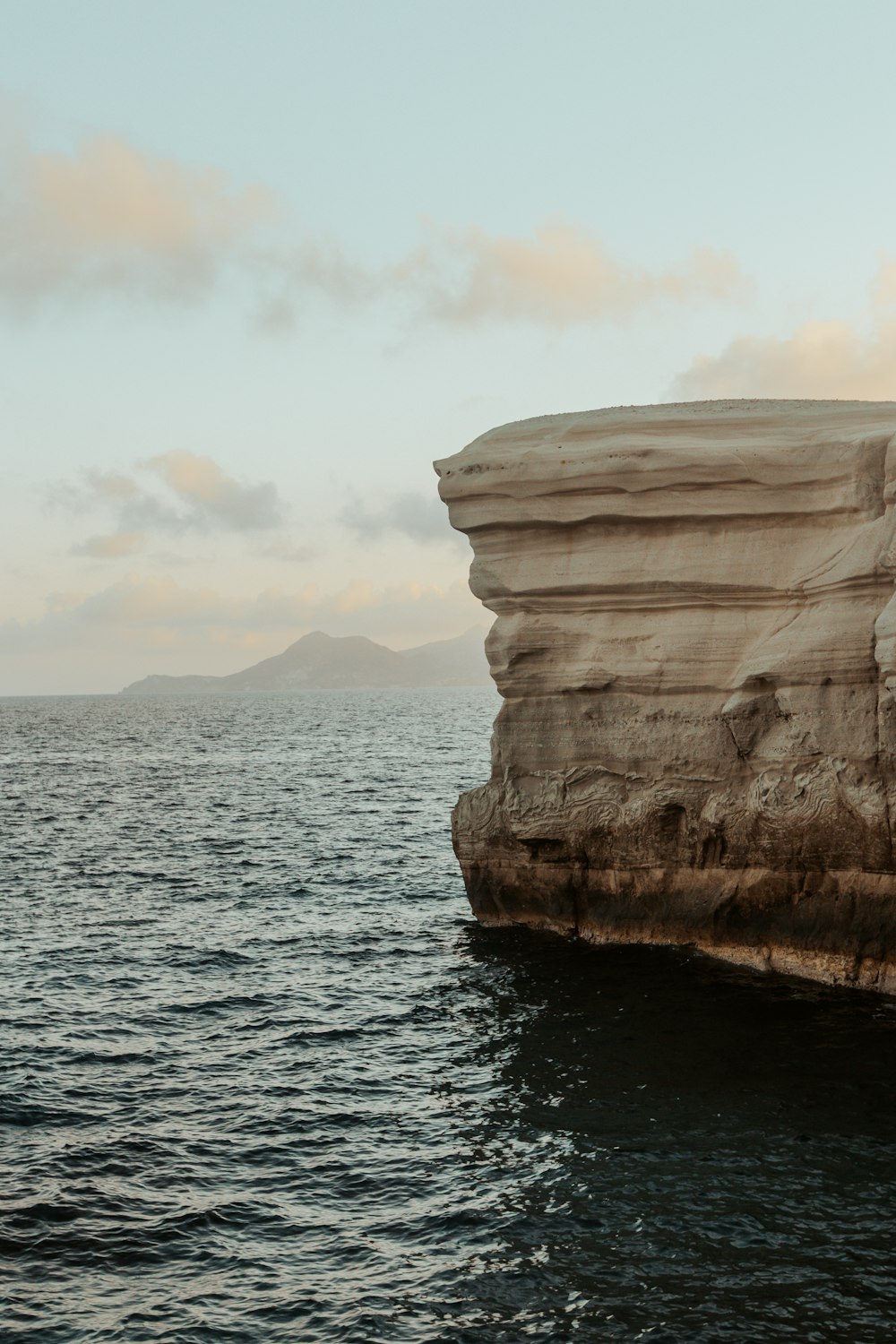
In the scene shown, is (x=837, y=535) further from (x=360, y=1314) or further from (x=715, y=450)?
(x=360, y=1314)

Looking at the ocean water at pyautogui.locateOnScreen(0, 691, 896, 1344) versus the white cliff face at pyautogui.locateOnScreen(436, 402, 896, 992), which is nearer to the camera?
the ocean water at pyautogui.locateOnScreen(0, 691, 896, 1344)

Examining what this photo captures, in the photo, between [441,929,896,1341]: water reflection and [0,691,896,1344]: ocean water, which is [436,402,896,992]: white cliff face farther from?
[441,929,896,1341]: water reflection

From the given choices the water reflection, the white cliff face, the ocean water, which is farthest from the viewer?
the white cliff face

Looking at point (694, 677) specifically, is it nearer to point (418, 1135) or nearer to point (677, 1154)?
point (677, 1154)

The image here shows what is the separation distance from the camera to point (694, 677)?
23.7 meters

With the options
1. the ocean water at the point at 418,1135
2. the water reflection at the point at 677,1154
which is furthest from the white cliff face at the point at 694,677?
the water reflection at the point at 677,1154

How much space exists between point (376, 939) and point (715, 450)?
1310cm

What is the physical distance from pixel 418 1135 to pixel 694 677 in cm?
1127

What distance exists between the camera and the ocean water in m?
12.3

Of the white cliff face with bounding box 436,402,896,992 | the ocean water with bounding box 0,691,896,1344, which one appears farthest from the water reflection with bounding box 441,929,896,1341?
the white cliff face with bounding box 436,402,896,992

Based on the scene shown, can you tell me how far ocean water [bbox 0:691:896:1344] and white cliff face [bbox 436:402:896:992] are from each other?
1.37m

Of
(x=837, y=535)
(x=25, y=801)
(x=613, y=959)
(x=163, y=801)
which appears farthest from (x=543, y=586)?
(x=25, y=801)

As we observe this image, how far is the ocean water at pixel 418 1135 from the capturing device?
12.3 meters

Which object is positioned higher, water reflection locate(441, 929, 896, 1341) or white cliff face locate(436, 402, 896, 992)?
white cliff face locate(436, 402, 896, 992)
